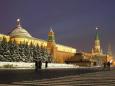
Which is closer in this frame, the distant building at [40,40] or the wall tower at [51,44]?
the distant building at [40,40]

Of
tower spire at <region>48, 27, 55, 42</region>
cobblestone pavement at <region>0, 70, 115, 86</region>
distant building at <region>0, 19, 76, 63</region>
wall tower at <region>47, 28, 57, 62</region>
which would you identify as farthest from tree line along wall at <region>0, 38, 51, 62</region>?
→ tower spire at <region>48, 27, 55, 42</region>

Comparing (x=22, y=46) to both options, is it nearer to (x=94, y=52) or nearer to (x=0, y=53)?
(x=0, y=53)

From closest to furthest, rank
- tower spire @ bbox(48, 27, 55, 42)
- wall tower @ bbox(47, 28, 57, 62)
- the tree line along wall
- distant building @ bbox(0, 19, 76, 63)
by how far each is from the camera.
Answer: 1. the tree line along wall
2. distant building @ bbox(0, 19, 76, 63)
3. wall tower @ bbox(47, 28, 57, 62)
4. tower spire @ bbox(48, 27, 55, 42)

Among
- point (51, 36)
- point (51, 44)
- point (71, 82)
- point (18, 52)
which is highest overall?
point (51, 36)

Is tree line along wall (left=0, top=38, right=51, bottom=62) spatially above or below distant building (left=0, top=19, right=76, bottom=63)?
below

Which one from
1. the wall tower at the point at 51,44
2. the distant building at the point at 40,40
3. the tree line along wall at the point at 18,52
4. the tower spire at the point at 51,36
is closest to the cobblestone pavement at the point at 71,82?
the tree line along wall at the point at 18,52

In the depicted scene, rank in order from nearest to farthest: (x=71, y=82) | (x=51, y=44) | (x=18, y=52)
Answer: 1. (x=71, y=82)
2. (x=18, y=52)
3. (x=51, y=44)

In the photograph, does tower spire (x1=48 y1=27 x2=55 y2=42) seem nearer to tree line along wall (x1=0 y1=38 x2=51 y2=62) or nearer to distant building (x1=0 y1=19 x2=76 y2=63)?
distant building (x1=0 y1=19 x2=76 y2=63)

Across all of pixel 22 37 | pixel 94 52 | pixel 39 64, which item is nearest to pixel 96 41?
pixel 94 52

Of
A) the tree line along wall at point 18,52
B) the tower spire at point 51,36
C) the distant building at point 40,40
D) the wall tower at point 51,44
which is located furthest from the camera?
the tower spire at point 51,36

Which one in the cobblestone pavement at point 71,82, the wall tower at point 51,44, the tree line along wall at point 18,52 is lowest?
the cobblestone pavement at point 71,82

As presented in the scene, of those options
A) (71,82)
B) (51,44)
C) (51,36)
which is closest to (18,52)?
(71,82)

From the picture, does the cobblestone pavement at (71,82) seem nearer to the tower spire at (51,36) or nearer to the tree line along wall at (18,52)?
the tree line along wall at (18,52)

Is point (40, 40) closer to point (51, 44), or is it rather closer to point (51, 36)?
point (51, 36)
